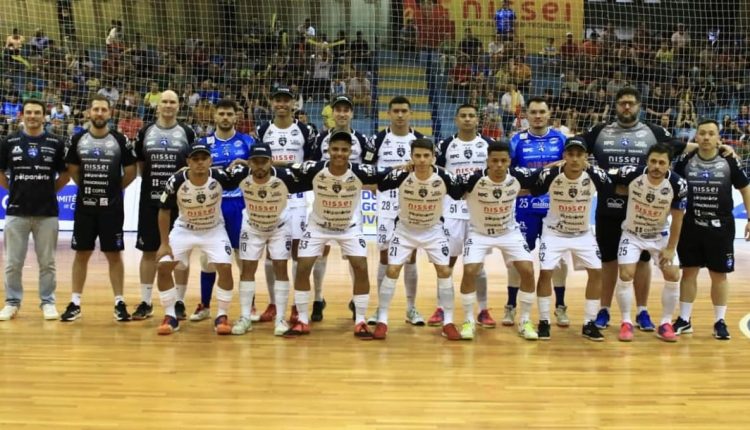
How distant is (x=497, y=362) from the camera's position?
5695 millimetres

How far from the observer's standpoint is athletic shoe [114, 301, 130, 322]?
22.8 feet

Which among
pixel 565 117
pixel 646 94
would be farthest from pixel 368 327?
pixel 646 94

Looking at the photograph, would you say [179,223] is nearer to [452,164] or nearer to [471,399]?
[452,164]

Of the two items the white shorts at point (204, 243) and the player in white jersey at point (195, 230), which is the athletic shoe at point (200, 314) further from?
the white shorts at point (204, 243)

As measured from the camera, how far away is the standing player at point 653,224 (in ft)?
20.8

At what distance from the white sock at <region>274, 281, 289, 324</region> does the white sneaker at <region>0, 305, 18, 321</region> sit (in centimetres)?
256

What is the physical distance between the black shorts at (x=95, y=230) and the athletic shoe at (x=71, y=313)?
558 mm

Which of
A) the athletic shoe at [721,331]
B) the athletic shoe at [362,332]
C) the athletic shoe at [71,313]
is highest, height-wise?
the athletic shoe at [71,313]

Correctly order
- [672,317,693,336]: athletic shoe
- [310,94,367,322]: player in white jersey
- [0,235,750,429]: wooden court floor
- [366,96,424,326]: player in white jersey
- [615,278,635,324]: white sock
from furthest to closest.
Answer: [366,96,424,326]: player in white jersey, [310,94,367,322]: player in white jersey, [672,317,693,336]: athletic shoe, [615,278,635,324]: white sock, [0,235,750,429]: wooden court floor

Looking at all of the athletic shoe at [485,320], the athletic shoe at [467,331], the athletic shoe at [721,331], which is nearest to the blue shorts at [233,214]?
the athletic shoe at [467,331]

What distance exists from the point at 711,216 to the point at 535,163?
1.58 m

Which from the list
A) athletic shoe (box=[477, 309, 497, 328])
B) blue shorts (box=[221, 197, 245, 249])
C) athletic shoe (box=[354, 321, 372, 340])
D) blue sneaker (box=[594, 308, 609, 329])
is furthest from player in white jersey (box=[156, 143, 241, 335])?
blue sneaker (box=[594, 308, 609, 329])

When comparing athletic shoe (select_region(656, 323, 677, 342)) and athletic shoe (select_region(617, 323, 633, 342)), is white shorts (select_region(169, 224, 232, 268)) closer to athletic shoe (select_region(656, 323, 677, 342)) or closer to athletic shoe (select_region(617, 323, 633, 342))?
athletic shoe (select_region(617, 323, 633, 342))

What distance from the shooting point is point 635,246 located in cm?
649
